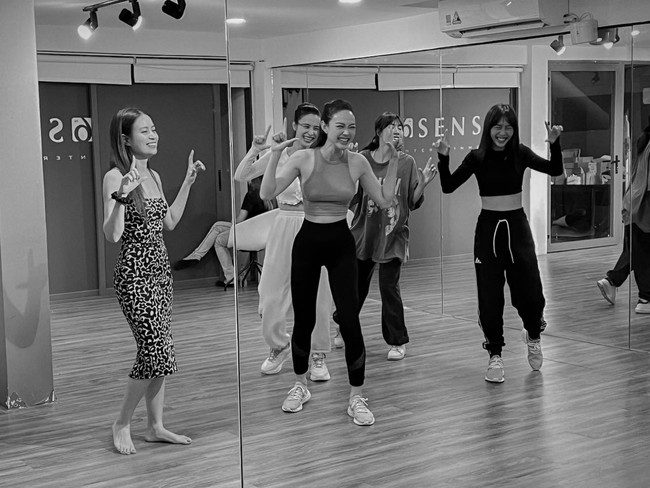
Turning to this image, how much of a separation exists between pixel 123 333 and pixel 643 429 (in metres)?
1.65

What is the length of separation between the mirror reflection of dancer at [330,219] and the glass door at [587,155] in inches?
32.6

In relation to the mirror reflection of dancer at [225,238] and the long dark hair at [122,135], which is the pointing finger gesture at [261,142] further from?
the long dark hair at [122,135]

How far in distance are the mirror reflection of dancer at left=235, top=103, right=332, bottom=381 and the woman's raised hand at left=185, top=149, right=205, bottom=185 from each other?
148 mm

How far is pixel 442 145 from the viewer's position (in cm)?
302

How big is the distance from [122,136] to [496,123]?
4.44 ft

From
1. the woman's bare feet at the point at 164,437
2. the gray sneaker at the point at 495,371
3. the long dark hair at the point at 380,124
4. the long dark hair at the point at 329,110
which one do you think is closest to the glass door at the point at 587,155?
the gray sneaker at the point at 495,371

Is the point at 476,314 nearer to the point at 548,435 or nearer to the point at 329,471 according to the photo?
the point at 548,435

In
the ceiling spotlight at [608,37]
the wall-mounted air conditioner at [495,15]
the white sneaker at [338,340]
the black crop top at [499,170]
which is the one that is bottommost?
the white sneaker at [338,340]

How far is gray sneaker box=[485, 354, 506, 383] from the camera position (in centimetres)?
354

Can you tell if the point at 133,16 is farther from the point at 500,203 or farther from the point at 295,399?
the point at 500,203

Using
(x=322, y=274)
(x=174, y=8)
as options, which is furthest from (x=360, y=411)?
(x=174, y=8)

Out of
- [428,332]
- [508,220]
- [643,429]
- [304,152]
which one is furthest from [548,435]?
[304,152]

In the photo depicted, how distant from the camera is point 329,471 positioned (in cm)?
273

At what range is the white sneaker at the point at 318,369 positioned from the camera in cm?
319
